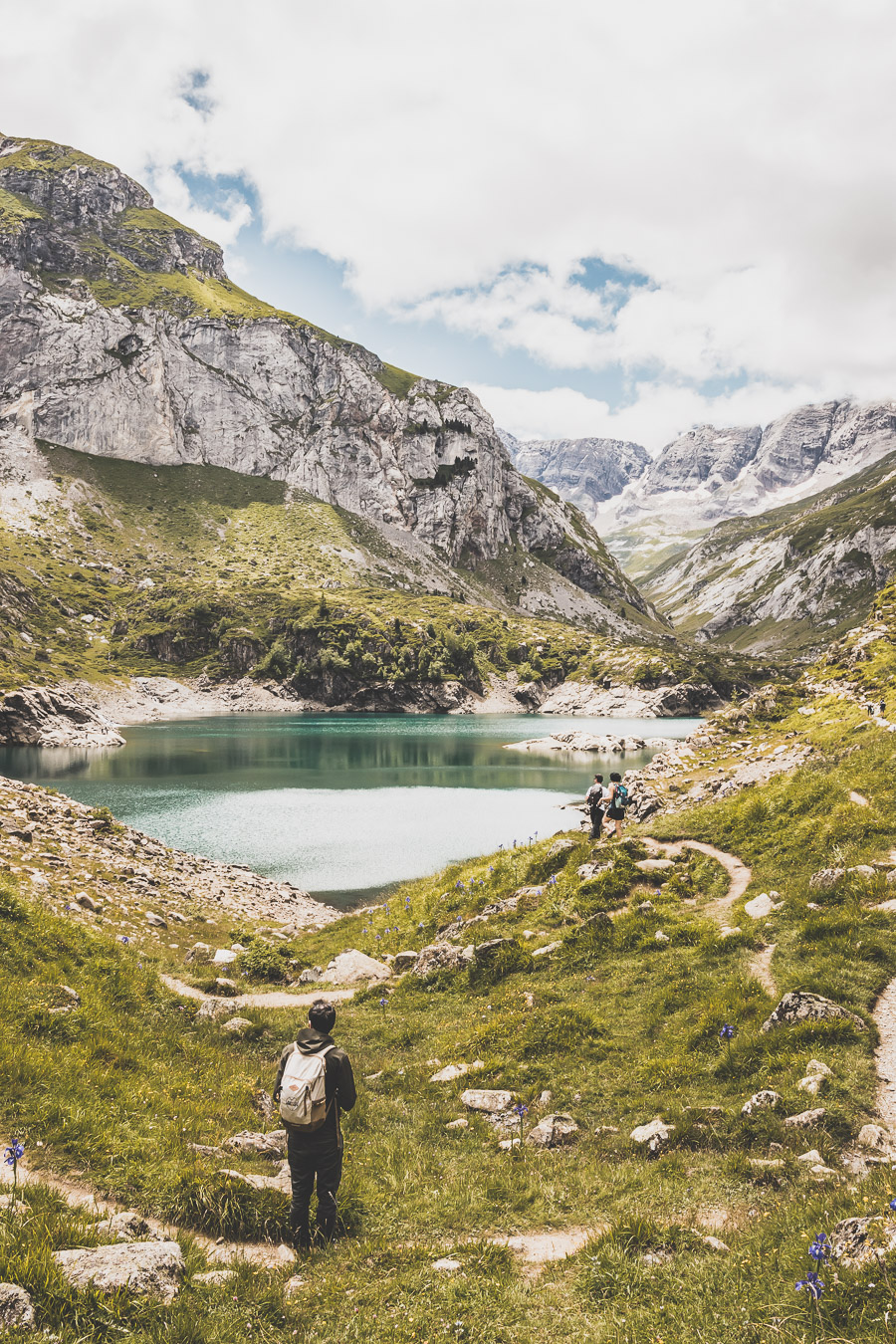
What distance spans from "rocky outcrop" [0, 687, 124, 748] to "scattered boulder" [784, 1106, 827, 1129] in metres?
114

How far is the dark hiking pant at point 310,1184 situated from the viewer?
7910mm

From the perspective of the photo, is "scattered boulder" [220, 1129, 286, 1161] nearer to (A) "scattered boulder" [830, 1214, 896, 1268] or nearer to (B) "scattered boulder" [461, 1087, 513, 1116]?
(B) "scattered boulder" [461, 1087, 513, 1116]

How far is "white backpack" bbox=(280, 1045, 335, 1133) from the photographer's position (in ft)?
26.0

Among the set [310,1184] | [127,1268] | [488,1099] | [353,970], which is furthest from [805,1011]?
[353,970]

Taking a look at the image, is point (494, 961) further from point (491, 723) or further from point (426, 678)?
point (426, 678)

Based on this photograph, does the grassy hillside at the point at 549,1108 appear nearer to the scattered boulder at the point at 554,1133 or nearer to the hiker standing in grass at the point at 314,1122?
the scattered boulder at the point at 554,1133

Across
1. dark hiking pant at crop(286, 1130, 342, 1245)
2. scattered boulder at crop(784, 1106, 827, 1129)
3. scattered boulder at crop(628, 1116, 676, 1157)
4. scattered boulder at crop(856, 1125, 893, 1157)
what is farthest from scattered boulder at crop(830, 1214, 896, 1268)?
dark hiking pant at crop(286, 1130, 342, 1245)

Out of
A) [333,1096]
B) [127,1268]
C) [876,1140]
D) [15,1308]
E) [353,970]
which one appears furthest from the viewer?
[353,970]

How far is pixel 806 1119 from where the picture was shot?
27.5 ft

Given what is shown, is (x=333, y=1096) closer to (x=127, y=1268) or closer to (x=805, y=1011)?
(x=127, y=1268)

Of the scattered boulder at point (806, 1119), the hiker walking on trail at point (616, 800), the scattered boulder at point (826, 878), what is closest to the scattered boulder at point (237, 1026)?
the scattered boulder at point (806, 1119)

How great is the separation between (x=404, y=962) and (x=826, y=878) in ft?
42.2

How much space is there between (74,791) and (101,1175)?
215 feet

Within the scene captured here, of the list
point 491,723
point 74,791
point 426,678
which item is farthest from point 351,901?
point 426,678
